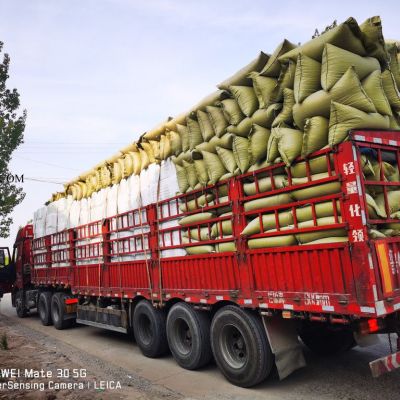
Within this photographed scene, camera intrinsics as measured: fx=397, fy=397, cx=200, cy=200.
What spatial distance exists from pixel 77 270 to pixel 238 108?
614 cm

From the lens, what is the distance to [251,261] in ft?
15.8

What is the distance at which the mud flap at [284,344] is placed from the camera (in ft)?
14.9

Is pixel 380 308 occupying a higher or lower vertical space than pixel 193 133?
lower

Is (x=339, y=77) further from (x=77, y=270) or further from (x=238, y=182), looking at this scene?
(x=77, y=270)

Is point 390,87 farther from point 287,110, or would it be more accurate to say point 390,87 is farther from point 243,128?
point 243,128

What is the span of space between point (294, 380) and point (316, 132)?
3.11 meters

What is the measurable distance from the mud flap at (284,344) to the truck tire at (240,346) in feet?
0.29

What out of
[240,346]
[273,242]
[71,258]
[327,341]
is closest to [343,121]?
[273,242]

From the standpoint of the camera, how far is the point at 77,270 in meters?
9.38

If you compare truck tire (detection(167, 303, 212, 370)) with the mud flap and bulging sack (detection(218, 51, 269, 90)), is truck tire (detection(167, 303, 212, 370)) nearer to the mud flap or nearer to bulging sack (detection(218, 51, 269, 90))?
the mud flap

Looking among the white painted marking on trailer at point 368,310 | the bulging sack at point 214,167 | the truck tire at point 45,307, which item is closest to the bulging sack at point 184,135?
the bulging sack at point 214,167

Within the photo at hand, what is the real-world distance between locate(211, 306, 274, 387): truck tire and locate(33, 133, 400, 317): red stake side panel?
21cm

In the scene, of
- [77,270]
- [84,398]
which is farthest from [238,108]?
[77,270]

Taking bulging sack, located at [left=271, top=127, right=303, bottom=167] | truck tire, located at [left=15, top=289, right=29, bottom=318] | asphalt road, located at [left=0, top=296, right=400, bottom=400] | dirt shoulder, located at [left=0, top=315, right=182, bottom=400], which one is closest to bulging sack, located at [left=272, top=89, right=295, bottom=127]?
bulging sack, located at [left=271, top=127, right=303, bottom=167]
